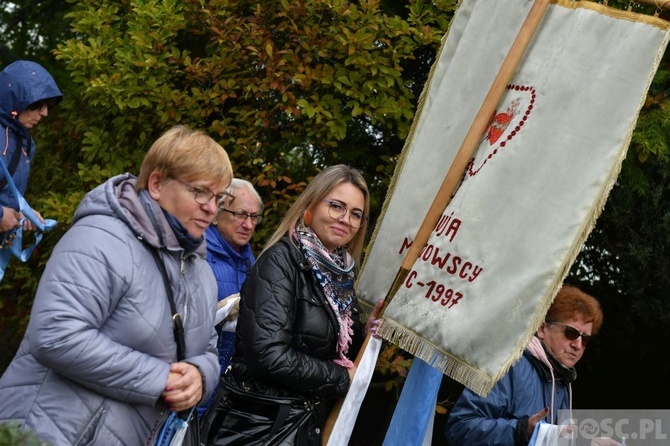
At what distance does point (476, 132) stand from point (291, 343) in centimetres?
108

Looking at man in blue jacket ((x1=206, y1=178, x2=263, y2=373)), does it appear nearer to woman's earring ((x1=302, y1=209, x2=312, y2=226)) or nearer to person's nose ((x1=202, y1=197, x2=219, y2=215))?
woman's earring ((x1=302, y1=209, x2=312, y2=226))

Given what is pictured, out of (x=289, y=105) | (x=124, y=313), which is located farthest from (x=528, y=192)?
(x=289, y=105)

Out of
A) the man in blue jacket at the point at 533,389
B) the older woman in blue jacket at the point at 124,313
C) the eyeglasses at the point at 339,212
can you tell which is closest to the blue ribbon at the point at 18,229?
the eyeglasses at the point at 339,212

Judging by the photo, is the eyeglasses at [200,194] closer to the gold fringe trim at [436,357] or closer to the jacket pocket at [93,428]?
the jacket pocket at [93,428]

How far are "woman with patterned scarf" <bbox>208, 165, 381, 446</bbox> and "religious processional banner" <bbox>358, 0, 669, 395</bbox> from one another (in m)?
0.29

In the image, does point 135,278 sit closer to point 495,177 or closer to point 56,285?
point 56,285

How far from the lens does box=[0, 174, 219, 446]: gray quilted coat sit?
2.74 m

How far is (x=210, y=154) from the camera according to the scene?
308 centimetres

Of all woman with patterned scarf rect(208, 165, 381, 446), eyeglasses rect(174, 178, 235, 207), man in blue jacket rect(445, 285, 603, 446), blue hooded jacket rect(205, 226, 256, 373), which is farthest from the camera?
blue hooded jacket rect(205, 226, 256, 373)

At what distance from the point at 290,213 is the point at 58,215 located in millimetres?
2253

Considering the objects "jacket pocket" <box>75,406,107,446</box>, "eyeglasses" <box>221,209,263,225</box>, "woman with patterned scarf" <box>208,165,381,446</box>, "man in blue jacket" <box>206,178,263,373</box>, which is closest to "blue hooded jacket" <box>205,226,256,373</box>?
"man in blue jacket" <box>206,178,263,373</box>

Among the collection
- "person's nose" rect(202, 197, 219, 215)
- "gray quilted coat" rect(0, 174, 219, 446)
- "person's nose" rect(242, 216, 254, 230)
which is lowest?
"gray quilted coat" rect(0, 174, 219, 446)

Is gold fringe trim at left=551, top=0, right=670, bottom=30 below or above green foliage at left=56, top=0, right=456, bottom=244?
above

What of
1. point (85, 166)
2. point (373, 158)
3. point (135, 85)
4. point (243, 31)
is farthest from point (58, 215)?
point (373, 158)
